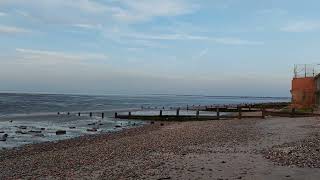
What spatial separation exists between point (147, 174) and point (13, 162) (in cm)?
836

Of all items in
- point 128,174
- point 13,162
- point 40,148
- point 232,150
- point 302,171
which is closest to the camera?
point 302,171

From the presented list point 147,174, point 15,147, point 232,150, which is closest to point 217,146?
point 232,150

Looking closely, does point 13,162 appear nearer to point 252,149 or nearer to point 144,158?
point 144,158

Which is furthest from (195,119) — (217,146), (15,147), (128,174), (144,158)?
(128,174)

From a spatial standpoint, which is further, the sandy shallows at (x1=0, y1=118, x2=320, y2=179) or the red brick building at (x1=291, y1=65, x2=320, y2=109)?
the red brick building at (x1=291, y1=65, x2=320, y2=109)

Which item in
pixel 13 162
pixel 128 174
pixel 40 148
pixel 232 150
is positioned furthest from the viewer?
pixel 40 148

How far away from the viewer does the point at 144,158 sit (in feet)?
50.6

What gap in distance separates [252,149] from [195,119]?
29937 mm

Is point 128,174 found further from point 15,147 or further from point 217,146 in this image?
point 15,147

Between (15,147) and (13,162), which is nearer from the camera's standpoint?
(13,162)

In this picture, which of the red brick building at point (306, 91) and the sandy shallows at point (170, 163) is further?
the red brick building at point (306, 91)

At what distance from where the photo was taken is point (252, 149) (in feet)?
54.4

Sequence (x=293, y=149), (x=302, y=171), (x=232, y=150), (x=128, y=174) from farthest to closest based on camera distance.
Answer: (x=232, y=150)
(x=293, y=149)
(x=128, y=174)
(x=302, y=171)

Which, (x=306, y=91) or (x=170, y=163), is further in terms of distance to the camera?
(x=306, y=91)
